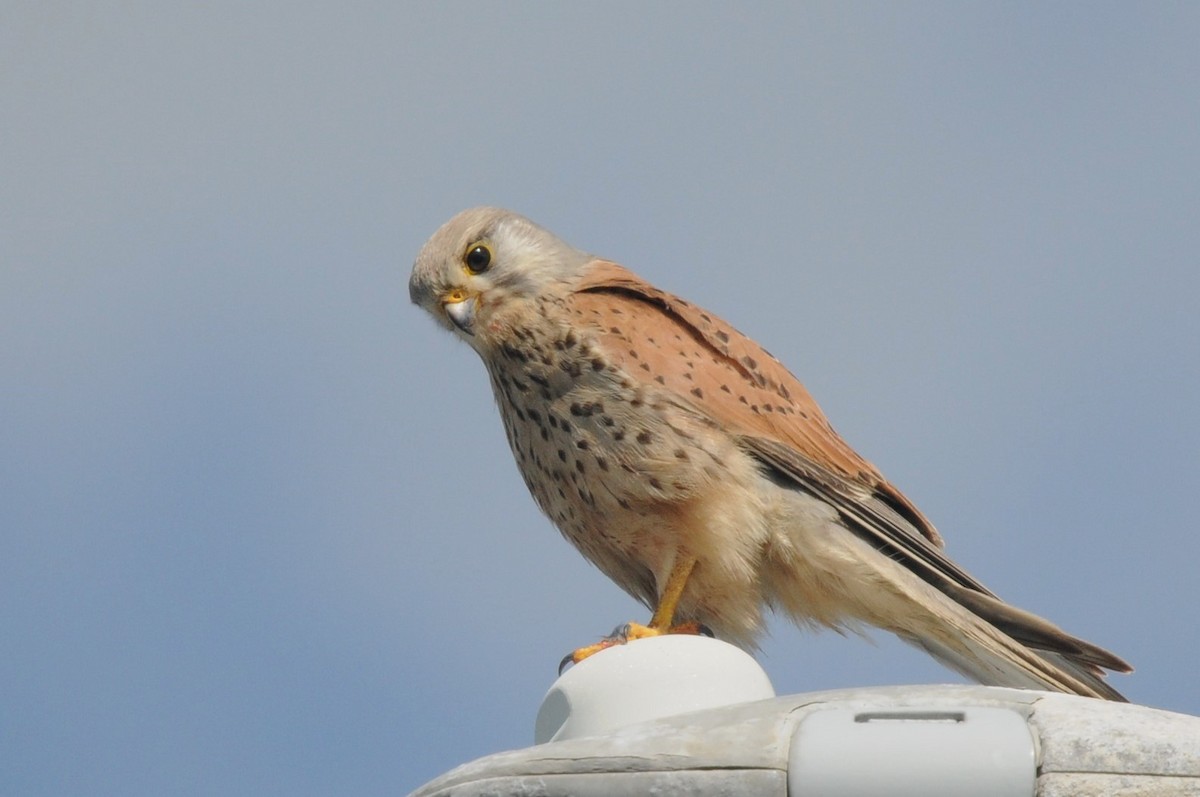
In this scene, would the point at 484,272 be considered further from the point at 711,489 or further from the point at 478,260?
the point at 711,489

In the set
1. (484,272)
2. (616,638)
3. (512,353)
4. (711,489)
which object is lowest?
(616,638)

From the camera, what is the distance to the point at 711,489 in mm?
4363

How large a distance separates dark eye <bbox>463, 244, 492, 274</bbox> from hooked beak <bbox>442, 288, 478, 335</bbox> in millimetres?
83

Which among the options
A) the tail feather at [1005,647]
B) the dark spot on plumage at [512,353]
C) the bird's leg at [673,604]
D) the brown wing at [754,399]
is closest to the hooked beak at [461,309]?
the dark spot on plumage at [512,353]

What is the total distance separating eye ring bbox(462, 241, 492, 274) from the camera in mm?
4977

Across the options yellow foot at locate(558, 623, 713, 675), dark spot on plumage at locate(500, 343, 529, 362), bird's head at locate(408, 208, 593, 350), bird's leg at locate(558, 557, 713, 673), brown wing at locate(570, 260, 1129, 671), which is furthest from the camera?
bird's head at locate(408, 208, 593, 350)

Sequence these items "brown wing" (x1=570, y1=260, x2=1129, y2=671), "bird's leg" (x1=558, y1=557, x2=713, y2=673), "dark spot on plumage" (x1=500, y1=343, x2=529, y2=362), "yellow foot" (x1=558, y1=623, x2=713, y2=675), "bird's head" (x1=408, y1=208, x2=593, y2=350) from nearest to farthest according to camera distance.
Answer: "yellow foot" (x1=558, y1=623, x2=713, y2=675)
"bird's leg" (x1=558, y1=557, x2=713, y2=673)
"brown wing" (x1=570, y1=260, x2=1129, y2=671)
"dark spot on plumage" (x1=500, y1=343, x2=529, y2=362)
"bird's head" (x1=408, y1=208, x2=593, y2=350)

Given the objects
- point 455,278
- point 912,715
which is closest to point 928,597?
point 455,278

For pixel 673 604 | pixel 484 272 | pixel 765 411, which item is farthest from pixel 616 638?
pixel 484 272

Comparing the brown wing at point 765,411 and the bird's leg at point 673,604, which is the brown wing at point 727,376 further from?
the bird's leg at point 673,604

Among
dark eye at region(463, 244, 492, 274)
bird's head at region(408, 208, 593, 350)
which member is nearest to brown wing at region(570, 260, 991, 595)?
bird's head at region(408, 208, 593, 350)

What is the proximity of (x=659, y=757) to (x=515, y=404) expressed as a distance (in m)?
2.55

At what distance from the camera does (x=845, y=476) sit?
467 cm

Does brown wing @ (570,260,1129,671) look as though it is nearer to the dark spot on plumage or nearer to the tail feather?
the tail feather
